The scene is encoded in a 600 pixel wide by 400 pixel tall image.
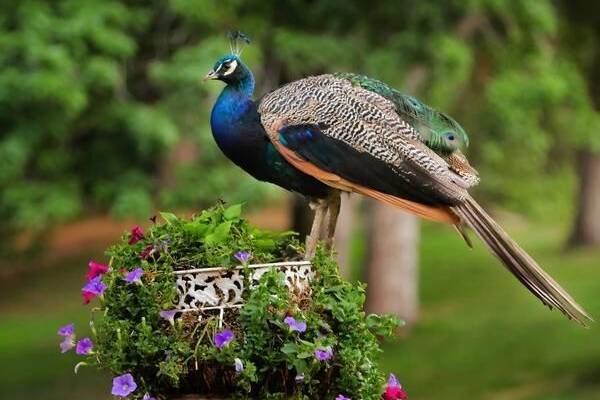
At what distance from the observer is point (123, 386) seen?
381 cm

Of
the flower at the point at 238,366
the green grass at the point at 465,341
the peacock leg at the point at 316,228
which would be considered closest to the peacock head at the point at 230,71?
the peacock leg at the point at 316,228

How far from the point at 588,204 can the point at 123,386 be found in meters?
17.9

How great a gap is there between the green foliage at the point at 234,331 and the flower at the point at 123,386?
92 millimetres

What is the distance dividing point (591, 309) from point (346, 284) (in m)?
12.8

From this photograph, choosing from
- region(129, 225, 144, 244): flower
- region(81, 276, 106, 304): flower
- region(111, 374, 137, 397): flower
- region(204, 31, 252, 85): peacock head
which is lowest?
region(111, 374, 137, 397): flower

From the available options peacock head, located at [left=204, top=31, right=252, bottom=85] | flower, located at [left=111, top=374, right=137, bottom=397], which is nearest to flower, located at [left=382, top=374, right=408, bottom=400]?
flower, located at [left=111, top=374, right=137, bottom=397]

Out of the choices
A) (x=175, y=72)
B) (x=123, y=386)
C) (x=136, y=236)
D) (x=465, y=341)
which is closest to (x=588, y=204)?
(x=465, y=341)

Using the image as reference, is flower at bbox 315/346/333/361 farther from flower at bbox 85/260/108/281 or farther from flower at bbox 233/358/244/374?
flower at bbox 85/260/108/281

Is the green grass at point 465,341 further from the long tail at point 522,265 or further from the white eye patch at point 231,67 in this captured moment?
the white eye patch at point 231,67

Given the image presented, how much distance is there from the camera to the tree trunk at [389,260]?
16047mm

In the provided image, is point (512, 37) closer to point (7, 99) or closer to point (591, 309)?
point (591, 309)

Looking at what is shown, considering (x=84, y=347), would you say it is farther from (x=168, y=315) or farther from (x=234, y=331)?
(x=234, y=331)

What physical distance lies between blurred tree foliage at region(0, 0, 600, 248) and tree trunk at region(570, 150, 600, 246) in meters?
5.67

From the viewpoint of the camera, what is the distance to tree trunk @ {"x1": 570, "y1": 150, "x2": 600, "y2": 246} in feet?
67.3
